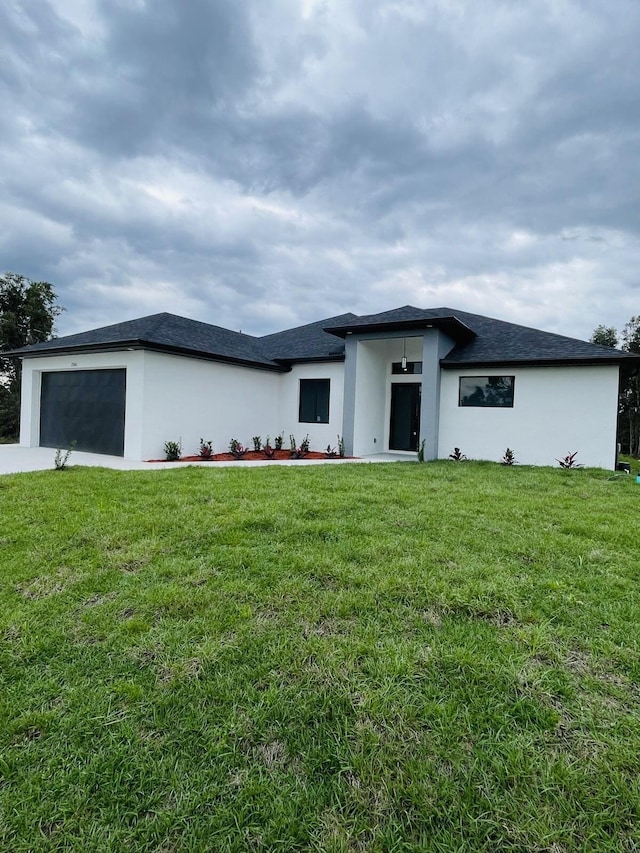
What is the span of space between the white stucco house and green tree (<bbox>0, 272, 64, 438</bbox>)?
1077 cm

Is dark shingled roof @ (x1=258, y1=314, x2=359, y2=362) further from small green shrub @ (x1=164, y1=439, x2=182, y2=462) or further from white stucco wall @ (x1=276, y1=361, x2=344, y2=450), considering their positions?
small green shrub @ (x1=164, y1=439, x2=182, y2=462)

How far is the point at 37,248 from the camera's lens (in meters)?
17.4

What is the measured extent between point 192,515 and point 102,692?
290 centimetres

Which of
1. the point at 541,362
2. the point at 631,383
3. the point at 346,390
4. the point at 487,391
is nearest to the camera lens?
the point at 541,362

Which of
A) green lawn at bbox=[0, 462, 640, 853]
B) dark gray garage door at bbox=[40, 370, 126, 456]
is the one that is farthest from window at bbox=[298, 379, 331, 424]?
green lawn at bbox=[0, 462, 640, 853]

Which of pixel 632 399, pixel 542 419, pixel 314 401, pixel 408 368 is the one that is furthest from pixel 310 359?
pixel 632 399

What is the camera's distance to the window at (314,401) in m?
14.6

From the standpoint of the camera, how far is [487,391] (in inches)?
490

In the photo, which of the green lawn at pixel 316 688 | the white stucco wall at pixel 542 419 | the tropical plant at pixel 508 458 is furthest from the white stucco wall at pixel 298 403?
the green lawn at pixel 316 688

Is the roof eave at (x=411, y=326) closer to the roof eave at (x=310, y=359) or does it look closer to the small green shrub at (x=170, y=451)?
the roof eave at (x=310, y=359)

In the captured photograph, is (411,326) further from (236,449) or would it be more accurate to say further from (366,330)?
(236,449)

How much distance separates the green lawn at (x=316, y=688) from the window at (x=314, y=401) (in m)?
9.89

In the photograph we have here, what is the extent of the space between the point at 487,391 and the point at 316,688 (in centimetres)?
1151

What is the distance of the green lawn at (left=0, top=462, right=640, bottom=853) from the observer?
1699 millimetres
